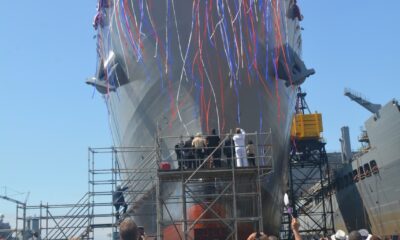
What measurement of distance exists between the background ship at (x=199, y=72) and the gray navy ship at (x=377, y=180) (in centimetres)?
707

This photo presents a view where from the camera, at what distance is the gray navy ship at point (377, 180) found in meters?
17.9

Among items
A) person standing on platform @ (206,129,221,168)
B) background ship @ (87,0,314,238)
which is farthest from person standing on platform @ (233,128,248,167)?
background ship @ (87,0,314,238)

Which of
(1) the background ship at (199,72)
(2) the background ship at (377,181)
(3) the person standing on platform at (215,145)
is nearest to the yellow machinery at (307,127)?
(2) the background ship at (377,181)

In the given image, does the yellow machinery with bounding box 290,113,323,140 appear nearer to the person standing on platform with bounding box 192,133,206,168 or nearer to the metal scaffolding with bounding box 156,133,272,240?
the metal scaffolding with bounding box 156,133,272,240

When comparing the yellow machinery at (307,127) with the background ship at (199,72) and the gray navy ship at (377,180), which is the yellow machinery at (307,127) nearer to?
the gray navy ship at (377,180)

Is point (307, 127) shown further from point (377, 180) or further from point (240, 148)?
point (240, 148)

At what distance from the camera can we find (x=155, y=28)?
1109cm

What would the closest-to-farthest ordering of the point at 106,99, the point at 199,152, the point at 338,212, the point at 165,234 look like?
1. the point at 199,152
2. the point at 165,234
3. the point at 106,99
4. the point at 338,212

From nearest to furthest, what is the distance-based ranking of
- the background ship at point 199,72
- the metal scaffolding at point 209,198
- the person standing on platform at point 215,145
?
the metal scaffolding at point 209,198
the person standing on platform at point 215,145
the background ship at point 199,72

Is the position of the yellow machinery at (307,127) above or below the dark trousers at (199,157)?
above

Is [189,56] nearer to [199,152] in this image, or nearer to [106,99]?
[199,152]

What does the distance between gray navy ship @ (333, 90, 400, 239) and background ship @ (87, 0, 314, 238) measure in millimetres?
7067

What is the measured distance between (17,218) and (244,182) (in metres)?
5.67

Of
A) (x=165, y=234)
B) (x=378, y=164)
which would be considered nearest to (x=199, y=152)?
(x=165, y=234)
